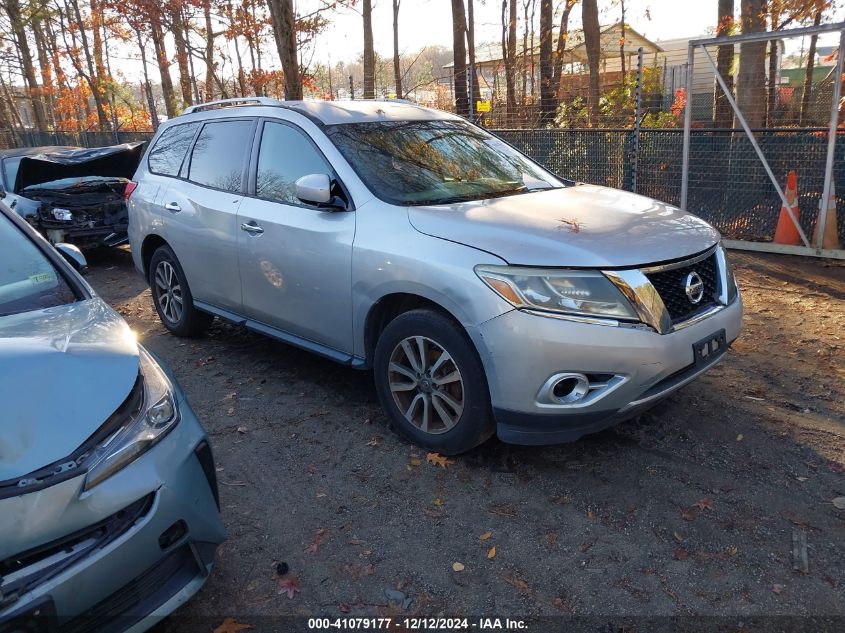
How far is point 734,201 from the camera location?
8281mm

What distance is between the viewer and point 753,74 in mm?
10195

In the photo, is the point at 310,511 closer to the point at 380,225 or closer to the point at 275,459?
the point at 275,459

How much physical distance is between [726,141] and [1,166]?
31.8ft

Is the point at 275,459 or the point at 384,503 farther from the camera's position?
the point at 275,459

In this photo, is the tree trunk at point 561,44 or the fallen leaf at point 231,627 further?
the tree trunk at point 561,44

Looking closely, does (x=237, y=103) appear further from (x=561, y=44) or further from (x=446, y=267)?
(x=561, y=44)

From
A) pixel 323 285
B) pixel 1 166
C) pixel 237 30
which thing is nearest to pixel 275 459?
pixel 323 285

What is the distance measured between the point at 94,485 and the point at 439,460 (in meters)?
1.97

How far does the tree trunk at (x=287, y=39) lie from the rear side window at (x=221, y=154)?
4721mm

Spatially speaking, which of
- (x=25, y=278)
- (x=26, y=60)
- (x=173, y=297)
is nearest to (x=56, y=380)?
(x=25, y=278)

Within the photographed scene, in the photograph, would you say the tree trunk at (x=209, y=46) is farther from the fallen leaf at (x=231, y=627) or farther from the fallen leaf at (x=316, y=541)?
the fallen leaf at (x=231, y=627)

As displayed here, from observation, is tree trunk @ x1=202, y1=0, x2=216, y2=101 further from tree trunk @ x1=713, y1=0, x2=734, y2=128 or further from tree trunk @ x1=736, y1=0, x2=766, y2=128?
tree trunk @ x1=713, y1=0, x2=734, y2=128

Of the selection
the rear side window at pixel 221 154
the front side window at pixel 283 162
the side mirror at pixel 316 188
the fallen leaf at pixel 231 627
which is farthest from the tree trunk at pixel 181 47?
the fallen leaf at pixel 231 627

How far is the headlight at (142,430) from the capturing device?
2173mm
